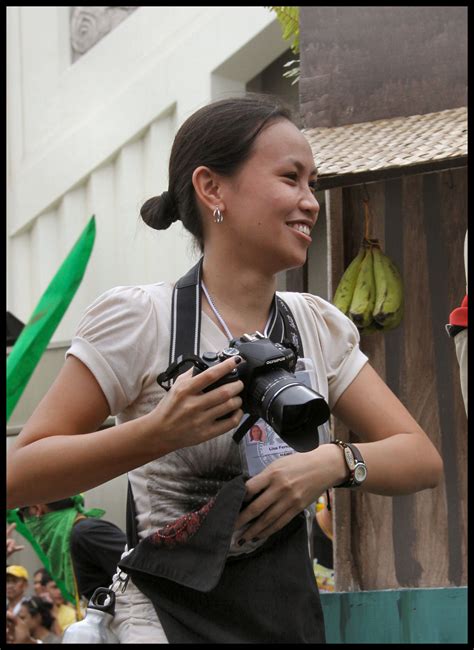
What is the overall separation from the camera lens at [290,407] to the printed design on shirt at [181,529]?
0.18m

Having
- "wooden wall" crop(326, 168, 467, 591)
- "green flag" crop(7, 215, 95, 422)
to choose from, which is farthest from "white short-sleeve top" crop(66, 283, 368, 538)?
"green flag" crop(7, 215, 95, 422)

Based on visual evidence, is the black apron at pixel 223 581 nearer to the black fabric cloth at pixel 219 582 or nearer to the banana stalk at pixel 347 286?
the black fabric cloth at pixel 219 582

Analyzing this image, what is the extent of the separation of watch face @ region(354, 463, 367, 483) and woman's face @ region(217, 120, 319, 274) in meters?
0.39

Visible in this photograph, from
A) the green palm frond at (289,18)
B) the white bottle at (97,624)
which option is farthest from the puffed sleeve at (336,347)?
the green palm frond at (289,18)

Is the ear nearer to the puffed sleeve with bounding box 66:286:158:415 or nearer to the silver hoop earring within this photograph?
the silver hoop earring

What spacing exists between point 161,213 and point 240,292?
26 centimetres

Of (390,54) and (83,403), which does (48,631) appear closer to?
(390,54)

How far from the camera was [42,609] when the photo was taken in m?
6.93

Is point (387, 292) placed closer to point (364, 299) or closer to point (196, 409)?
point (364, 299)

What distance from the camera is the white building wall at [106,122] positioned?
8219 mm

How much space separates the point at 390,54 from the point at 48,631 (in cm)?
400

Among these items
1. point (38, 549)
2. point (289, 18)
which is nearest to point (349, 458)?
point (289, 18)

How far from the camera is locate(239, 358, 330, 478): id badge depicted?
6.64 feet

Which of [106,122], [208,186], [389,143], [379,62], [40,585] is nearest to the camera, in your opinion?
[208,186]
